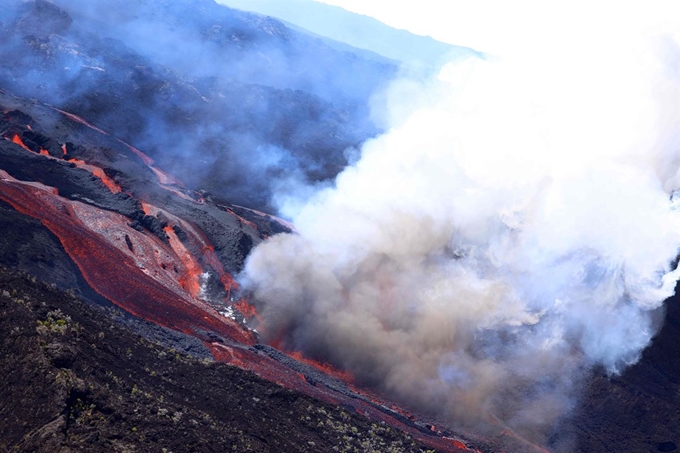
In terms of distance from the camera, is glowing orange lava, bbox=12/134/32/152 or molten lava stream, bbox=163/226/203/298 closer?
molten lava stream, bbox=163/226/203/298

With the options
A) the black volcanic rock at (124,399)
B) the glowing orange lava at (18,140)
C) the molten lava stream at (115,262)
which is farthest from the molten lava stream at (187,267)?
the glowing orange lava at (18,140)

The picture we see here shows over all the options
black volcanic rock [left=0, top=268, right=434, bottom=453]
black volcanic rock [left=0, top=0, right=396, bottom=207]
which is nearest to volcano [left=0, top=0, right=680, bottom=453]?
black volcanic rock [left=0, top=268, right=434, bottom=453]

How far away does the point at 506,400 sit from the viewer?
30.0 meters

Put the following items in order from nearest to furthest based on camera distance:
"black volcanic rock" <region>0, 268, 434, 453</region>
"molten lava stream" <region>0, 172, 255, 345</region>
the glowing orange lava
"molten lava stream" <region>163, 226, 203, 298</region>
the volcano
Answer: "black volcanic rock" <region>0, 268, 434, 453</region> < the volcano < "molten lava stream" <region>0, 172, 255, 345</region> < "molten lava stream" <region>163, 226, 203, 298</region> < the glowing orange lava

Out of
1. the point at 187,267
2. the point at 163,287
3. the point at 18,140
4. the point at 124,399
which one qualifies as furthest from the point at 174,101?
the point at 124,399

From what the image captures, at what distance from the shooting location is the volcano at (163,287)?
1509 centimetres

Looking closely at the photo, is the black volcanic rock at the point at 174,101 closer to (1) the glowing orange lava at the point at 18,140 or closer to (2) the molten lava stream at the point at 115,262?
(1) the glowing orange lava at the point at 18,140

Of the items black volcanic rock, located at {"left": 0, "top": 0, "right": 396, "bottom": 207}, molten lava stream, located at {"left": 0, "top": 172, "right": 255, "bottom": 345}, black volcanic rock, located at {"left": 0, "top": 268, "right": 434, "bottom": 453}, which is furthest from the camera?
black volcanic rock, located at {"left": 0, "top": 0, "right": 396, "bottom": 207}

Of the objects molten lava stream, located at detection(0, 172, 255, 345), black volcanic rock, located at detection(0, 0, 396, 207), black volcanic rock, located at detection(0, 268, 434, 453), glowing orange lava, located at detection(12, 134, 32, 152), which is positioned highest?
black volcanic rock, located at detection(0, 0, 396, 207)

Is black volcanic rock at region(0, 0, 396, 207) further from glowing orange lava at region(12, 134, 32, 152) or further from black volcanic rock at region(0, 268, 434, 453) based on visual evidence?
black volcanic rock at region(0, 268, 434, 453)

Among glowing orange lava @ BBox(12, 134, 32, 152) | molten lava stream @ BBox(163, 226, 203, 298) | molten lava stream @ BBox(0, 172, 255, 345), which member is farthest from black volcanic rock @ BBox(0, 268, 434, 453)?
glowing orange lava @ BBox(12, 134, 32, 152)

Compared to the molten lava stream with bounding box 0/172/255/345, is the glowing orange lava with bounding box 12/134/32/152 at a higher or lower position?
higher

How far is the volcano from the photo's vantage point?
15.1 meters

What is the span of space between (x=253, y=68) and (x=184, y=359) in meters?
89.6
